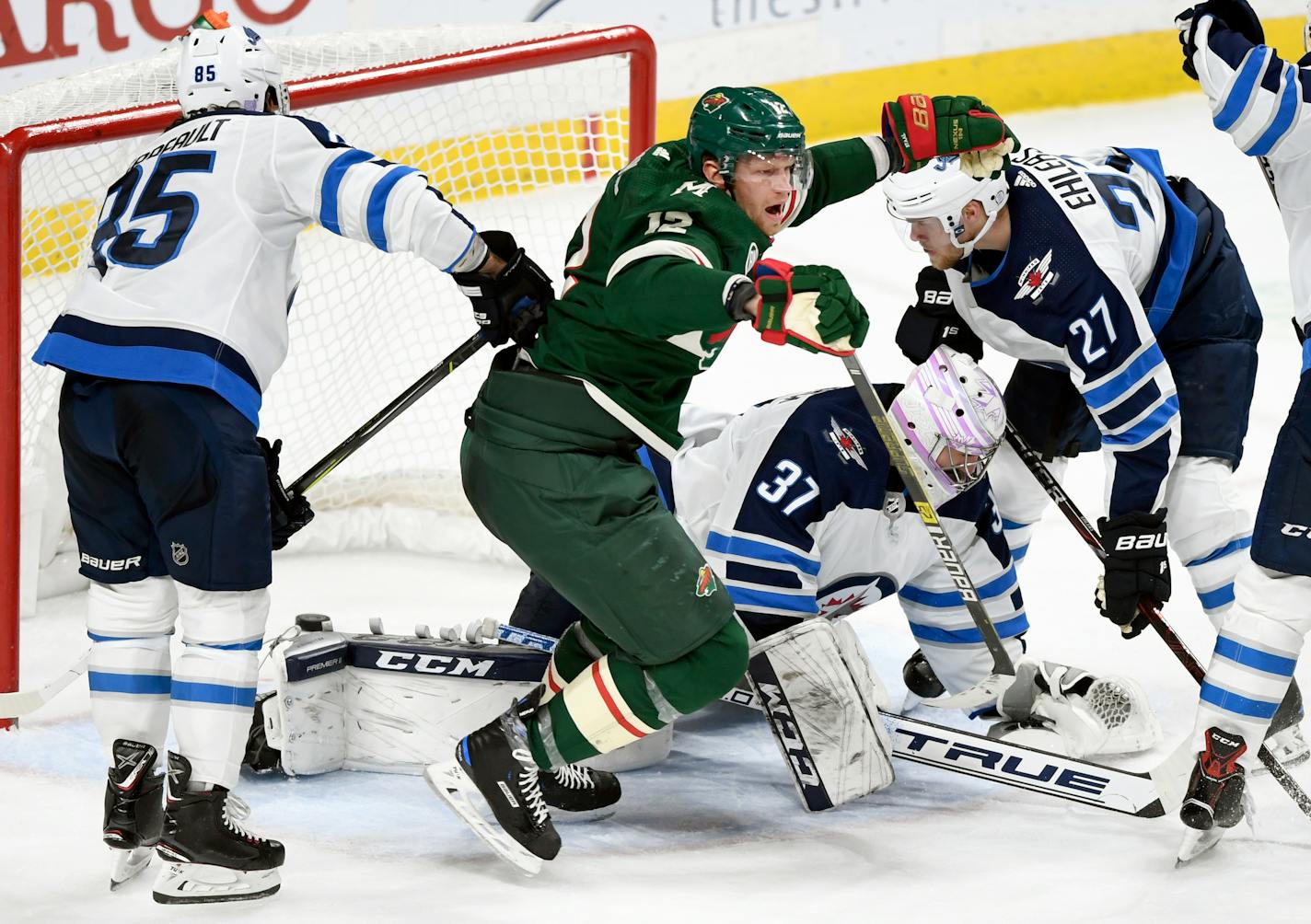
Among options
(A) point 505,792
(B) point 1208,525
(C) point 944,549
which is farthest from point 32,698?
(B) point 1208,525

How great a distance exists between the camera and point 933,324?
3.41 meters

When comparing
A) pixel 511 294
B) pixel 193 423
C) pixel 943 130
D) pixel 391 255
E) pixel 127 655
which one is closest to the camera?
pixel 193 423

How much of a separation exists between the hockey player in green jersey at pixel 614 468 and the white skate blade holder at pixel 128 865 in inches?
17.6

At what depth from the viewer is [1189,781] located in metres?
2.70

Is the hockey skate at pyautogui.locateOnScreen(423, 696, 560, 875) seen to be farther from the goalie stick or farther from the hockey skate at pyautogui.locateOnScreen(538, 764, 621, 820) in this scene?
the goalie stick

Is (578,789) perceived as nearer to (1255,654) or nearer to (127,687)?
Answer: (127,687)

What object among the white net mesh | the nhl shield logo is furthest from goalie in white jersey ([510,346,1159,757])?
the white net mesh

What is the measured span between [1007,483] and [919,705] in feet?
1.60

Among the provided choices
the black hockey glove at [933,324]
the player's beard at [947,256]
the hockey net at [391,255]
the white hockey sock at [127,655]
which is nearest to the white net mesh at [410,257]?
the hockey net at [391,255]

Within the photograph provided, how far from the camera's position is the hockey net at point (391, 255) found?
12.4 feet

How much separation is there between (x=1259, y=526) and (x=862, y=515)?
2.20 ft

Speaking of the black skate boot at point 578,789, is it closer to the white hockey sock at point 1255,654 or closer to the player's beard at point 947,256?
the white hockey sock at point 1255,654

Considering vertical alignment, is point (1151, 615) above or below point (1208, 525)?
below

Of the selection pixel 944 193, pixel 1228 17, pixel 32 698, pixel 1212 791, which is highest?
pixel 1228 17
